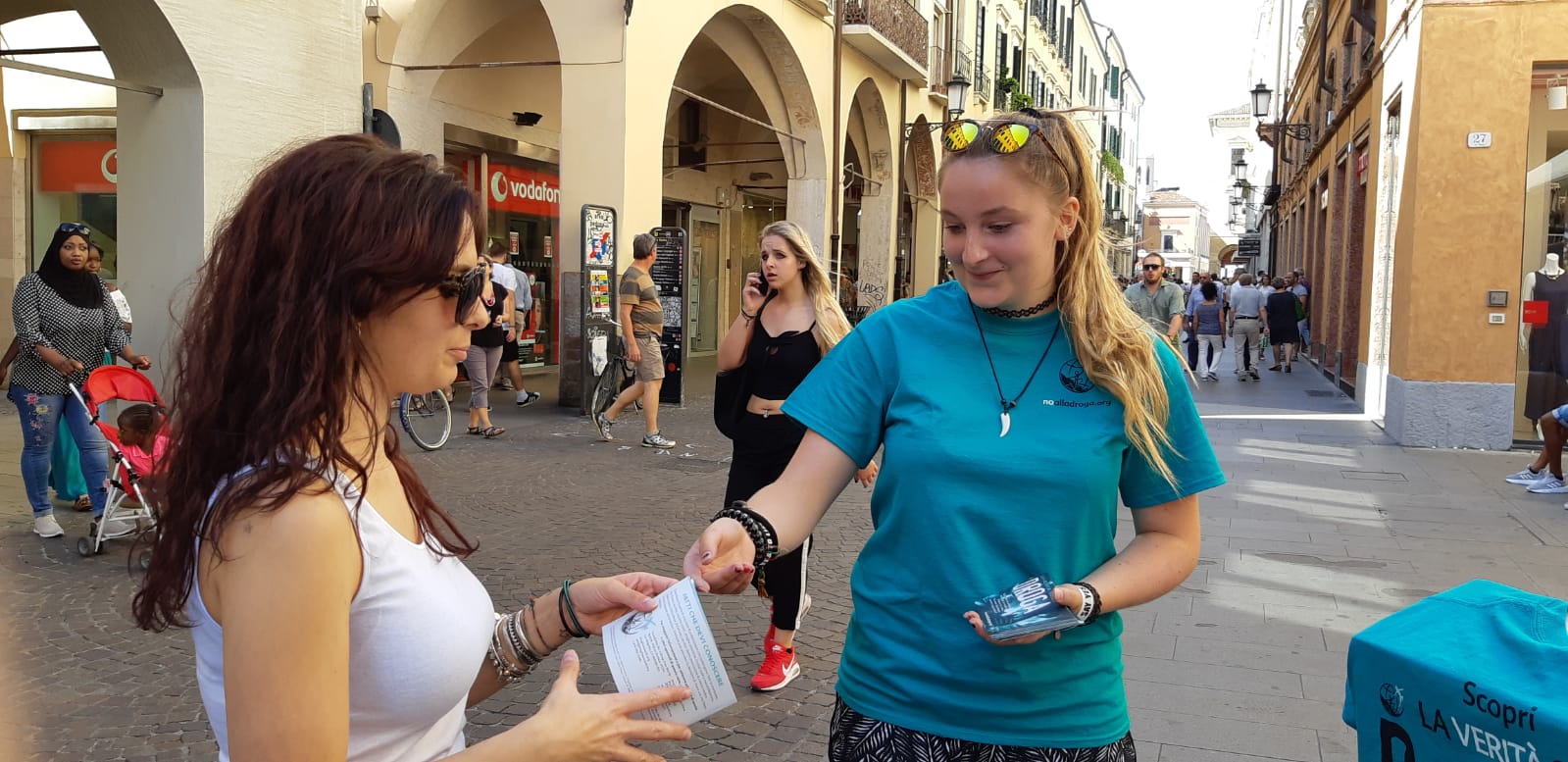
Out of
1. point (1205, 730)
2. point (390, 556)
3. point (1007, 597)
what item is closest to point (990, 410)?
point (1007, 597)

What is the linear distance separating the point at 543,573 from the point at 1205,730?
3.30m

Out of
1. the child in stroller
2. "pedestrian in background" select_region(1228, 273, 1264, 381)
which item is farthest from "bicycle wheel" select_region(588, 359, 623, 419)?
"pedestrian in background" select_region(1228, 273, 1264, 381)

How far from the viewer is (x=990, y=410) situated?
1.93 m

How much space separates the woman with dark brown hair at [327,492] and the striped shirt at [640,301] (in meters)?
9.13

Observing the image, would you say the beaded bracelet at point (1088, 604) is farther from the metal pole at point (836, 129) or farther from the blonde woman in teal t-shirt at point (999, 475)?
the metal pole at point (836, 129)

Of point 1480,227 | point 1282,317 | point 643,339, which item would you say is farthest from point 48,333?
point 1282,317

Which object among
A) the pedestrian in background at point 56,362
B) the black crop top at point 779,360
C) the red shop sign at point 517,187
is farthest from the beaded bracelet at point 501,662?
the red shop sign at point 517,187

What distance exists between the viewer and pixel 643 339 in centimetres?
1064

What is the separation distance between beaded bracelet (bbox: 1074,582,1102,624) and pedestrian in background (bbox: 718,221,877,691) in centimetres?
260

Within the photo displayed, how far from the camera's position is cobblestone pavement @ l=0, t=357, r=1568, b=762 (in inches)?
158

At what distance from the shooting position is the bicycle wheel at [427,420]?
9953 mm

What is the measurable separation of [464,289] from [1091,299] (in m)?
1.08

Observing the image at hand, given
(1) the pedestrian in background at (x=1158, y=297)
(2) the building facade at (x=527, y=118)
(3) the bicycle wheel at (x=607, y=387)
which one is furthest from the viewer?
(1) the pedestrian in background at (x=1158, y=297)

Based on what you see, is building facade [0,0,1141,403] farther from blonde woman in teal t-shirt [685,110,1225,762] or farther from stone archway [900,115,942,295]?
blonde woman in teal t-shirt [685,110,1225,762]
